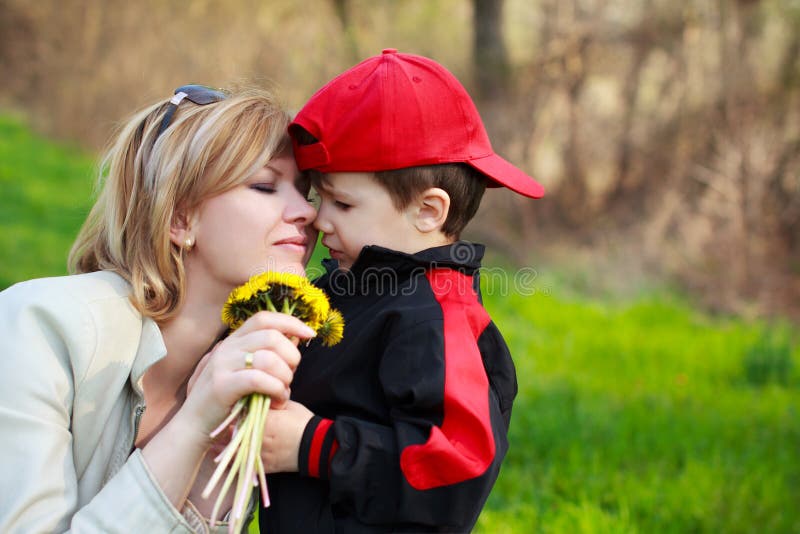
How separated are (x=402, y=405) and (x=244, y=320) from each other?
0.46 metres

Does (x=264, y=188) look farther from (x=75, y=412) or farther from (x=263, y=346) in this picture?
(x=75, y=412)

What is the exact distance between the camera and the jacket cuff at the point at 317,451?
1974 mm

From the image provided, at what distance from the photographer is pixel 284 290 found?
76.0 inches

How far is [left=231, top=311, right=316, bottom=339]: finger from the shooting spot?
187 centimetres

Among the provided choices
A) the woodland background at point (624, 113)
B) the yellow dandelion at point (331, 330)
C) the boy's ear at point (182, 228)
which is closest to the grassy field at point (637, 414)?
the woodland background at point (624, 113)

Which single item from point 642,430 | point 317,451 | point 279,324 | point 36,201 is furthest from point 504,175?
point 36,201

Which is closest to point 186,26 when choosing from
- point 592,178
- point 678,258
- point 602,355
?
point 592,178

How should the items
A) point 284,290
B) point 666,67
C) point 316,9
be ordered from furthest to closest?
point 316,9, point 666,67, point 284,290

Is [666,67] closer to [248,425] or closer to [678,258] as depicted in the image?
[678,258]

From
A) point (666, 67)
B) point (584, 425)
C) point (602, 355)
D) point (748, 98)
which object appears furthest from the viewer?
point (666, 67)

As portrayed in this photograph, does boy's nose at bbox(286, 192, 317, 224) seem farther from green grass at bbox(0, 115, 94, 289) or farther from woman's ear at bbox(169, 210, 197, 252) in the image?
green grass at bbox(0, 115, 94, 289)

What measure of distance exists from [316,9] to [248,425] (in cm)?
912

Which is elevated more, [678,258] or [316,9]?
[316,9]

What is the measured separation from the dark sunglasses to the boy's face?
0.45 meters
